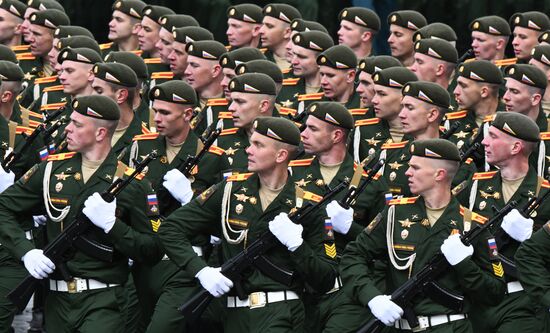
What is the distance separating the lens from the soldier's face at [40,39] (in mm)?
18859

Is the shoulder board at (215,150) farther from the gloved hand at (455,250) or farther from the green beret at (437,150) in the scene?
the gloved hand at (455,250)

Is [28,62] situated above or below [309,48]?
below

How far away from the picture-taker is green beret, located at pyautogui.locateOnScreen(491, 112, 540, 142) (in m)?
13.6

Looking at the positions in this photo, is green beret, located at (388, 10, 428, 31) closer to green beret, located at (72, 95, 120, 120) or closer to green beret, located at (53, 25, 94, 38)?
green beret, located at (53, 25, 94, 38)

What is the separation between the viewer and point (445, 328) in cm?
1237

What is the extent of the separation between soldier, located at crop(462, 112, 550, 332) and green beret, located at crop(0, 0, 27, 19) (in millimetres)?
7355

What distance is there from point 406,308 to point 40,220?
3548mm

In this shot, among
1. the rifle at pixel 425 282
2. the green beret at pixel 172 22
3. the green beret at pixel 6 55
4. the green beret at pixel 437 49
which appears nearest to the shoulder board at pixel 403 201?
the rifle at pixel 425 282

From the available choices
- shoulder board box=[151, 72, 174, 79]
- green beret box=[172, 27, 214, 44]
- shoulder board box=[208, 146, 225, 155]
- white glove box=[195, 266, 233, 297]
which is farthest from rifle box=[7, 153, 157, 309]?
shoulder board box=[151, 72, 174, 79]

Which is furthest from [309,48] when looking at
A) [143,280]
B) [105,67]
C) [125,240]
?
[125,240]

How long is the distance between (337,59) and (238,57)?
0.96m

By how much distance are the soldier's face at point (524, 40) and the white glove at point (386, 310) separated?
643 centimetres

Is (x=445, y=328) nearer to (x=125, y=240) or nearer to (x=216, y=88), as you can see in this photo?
(x=125, y=240)

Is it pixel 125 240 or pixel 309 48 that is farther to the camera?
pixel 309 48
